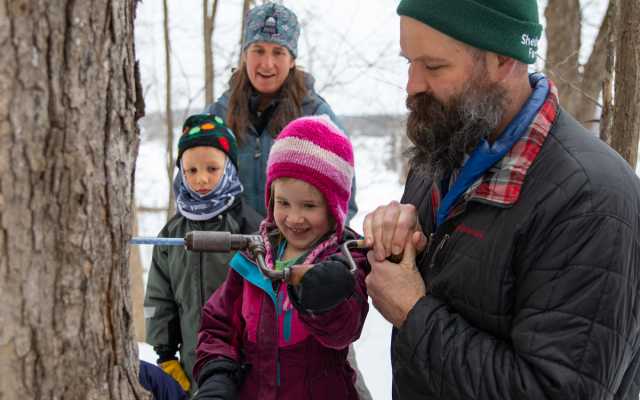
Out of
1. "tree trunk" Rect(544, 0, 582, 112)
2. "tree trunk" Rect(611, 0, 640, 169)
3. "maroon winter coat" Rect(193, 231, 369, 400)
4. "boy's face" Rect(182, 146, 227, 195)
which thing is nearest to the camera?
"maroon winter coat" Rect(193, 231, 369, 400)

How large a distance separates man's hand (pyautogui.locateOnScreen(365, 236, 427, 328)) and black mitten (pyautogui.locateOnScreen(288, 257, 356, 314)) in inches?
3.1

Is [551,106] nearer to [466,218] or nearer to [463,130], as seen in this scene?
[463,130]

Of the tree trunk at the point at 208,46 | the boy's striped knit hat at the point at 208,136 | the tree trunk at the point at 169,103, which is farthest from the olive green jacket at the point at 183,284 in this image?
the tree trunk at the point at 208,46

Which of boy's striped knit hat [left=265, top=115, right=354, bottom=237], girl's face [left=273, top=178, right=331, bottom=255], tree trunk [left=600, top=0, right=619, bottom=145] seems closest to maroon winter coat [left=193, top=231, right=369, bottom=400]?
girl's face [left=273, top=178, right=331, bottom=255]

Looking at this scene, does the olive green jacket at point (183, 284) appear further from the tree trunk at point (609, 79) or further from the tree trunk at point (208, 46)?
the tree trunk at point (208, 46)

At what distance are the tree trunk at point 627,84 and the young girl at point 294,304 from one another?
1250mm

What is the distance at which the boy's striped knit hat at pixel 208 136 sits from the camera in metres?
2.86

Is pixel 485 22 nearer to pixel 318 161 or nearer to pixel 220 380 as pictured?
pixel 318 161

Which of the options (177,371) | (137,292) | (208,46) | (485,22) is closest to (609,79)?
(485,22)

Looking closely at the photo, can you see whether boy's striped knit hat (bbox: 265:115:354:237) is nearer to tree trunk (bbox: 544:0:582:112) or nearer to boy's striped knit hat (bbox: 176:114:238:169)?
boy's striped knit hat (bbox: 176:114:238:169)

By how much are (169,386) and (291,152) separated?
91 centimetres

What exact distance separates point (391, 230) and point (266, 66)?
5.91ft

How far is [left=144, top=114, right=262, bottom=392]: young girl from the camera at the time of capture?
2721 millimetres

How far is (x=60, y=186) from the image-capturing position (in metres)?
1.14
